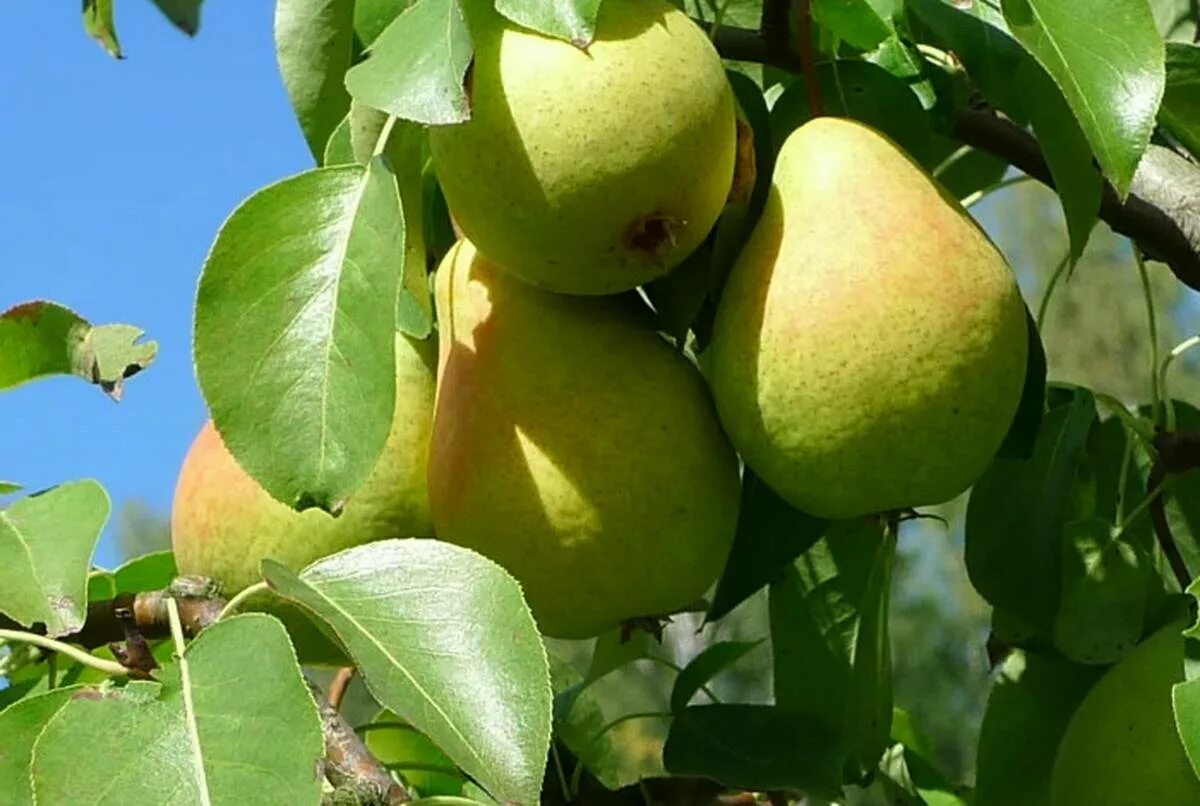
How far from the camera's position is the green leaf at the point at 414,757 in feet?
3.92

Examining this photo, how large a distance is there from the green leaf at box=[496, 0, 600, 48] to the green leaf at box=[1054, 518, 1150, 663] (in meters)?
0.47

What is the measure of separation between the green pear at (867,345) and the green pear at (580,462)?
3 cm

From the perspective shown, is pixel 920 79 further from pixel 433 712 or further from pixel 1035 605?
pixel 433 712

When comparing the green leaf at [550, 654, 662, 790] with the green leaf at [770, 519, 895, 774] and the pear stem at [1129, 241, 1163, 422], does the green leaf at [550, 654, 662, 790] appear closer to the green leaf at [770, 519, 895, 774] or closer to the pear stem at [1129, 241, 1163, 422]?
the green leaf at [770, 519, 895, 774]

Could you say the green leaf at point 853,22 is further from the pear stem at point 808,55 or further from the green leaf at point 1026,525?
the green leaf at point 1026,525

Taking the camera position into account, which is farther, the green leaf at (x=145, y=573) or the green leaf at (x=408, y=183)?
the green leaf at (x=145, y=573)

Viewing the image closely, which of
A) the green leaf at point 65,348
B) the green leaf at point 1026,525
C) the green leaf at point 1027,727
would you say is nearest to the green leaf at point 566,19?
the green leaf at point 65,348

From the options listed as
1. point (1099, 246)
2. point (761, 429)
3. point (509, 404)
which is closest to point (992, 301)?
point (761, 429)

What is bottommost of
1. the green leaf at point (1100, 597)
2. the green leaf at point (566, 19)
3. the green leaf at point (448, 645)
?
the green leaf at point (1100, 597)

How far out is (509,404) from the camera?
878mm

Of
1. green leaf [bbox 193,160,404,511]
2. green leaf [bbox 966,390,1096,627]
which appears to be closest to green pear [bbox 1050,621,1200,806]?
green leaf [bbox 966,390,1096,627]

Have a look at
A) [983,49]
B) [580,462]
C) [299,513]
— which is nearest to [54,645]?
[299,513]

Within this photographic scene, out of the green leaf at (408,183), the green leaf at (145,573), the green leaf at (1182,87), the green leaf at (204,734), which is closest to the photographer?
the green leaf at (204,734)

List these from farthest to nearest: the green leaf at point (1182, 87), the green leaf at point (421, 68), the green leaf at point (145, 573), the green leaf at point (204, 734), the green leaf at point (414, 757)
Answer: the green leaf at point (414, 757)
the green leaf at point (145, 573)
the green leaf at point (1182, 87)
the green leaf at point (421, 68)
the green leaf at point (204, 734)
